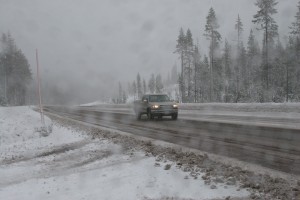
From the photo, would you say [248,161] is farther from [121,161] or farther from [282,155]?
[121,161]

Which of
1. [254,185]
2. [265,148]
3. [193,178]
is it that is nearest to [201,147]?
[265,148]

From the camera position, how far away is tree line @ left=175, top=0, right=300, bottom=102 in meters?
47.3

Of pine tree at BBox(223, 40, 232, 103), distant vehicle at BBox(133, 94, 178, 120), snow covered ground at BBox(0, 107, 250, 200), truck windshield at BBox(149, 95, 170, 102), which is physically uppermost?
pine tree at BBox(223, 40, 232, 103)

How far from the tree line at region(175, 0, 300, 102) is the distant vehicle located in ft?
89.0

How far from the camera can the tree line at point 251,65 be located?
155 ft

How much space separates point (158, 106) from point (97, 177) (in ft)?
48.3

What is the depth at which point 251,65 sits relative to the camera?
7331cm

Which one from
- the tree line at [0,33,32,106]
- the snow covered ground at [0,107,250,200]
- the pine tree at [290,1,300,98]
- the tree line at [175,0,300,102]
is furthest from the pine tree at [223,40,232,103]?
the snow covered ground at [0,107,250,200]

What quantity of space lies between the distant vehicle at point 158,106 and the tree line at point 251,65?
27139mm

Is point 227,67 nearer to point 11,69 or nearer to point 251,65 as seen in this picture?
point 251,65

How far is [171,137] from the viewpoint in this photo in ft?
41.2

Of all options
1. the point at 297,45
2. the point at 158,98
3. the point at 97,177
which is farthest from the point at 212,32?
the point at 97,177

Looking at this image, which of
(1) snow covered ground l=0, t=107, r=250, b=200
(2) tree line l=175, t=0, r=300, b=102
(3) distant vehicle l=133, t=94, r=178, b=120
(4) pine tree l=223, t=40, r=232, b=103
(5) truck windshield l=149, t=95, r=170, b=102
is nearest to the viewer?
(1) snow covered ground l=0, t=107, r=250, b=200

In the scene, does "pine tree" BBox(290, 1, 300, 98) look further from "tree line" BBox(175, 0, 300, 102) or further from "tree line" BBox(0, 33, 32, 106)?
"tree line" BBox(0, 33, 32, 106)
